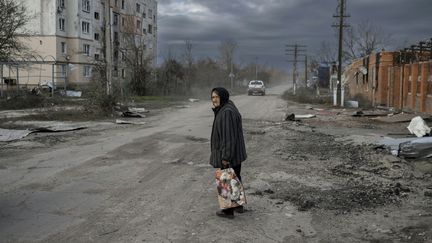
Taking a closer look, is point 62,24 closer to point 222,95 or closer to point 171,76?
point 171,76

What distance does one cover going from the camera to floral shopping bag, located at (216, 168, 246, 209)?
21.0 feet

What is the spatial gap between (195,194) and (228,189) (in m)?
1.50

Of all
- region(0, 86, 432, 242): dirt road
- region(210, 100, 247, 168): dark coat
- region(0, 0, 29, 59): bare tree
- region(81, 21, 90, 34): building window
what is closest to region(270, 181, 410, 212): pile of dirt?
region(0, 86, 432, 242): dirt road

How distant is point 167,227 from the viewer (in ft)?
19.6

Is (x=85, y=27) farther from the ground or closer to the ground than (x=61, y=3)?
closer to the ground

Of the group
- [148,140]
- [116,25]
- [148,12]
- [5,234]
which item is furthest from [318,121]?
[148,12]

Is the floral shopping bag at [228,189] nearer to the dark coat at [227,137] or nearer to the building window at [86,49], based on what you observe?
the dark coat at [227,137]

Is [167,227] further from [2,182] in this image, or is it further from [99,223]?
[2,182]

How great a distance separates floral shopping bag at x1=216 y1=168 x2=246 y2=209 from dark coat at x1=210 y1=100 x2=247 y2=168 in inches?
5.1

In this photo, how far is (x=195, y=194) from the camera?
785cm

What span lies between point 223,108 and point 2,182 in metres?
4.53

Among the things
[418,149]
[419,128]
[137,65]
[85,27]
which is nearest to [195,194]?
[418,149]

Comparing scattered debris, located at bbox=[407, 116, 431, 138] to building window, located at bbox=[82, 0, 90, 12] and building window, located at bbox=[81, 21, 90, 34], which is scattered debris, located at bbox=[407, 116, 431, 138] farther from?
building window, located at bbox=[82, 0, 90, 12]

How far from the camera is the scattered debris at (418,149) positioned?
34.7 ft
